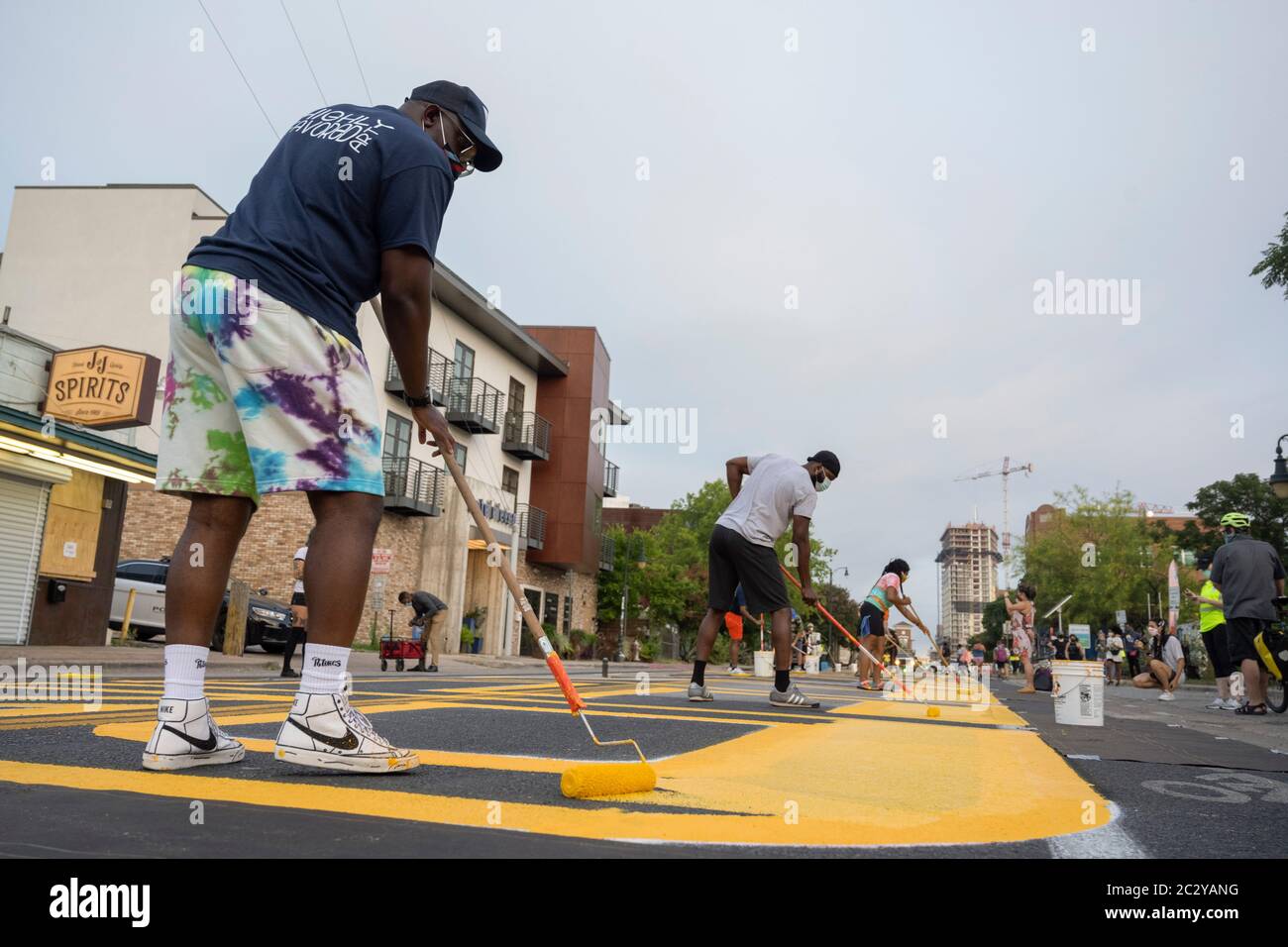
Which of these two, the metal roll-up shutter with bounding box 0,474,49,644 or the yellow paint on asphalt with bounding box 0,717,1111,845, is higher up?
the metal roll-up shutter with bounding box 0,474,49,644

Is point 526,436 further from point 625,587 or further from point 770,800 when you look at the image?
point 770,800

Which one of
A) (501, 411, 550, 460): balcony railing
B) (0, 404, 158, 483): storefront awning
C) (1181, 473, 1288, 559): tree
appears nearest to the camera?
(0, 404, 158, 483): storefront awning

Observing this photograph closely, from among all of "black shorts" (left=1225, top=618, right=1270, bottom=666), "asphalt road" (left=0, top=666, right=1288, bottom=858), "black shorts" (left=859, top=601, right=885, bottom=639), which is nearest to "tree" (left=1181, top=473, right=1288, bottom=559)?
"black shorts" (left=859, top=601, right=885, bottom=639)

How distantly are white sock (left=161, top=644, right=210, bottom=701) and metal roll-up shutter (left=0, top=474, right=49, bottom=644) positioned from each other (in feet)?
46.9

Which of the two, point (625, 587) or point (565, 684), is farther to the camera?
point (625, 587)

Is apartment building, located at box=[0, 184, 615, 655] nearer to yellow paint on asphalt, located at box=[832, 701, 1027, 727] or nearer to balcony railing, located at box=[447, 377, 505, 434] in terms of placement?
balcony railing, located at box=[447, 377, 505, 434]

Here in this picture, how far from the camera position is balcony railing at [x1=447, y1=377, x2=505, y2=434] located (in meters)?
30.0

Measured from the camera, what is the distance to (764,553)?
7113 mm

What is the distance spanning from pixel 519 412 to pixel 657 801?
33537 mm

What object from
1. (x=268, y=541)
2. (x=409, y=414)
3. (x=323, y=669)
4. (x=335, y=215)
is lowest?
(x=323, y=669)

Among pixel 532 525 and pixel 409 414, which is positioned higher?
pixel 409 414

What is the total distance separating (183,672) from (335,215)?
4.68 feet

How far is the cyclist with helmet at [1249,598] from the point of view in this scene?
873 cm

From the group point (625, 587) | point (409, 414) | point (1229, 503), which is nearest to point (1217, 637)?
point (409, 414)
